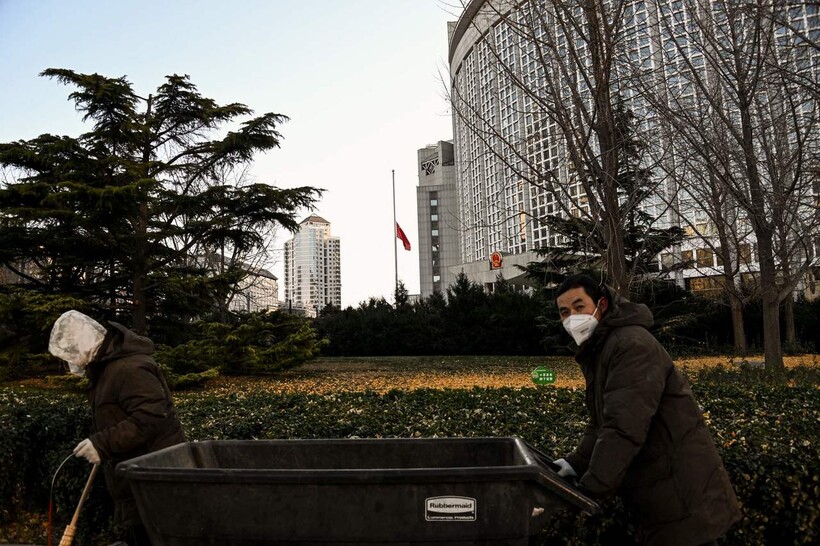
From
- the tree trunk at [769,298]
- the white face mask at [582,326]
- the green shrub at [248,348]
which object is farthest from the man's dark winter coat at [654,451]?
the green shrub at [248,348]

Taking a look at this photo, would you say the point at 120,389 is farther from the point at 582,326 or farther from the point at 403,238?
the point at 403,238

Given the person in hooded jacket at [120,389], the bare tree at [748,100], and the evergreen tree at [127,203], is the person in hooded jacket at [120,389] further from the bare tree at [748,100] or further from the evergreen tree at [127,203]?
the evergreen tree at [127,203]

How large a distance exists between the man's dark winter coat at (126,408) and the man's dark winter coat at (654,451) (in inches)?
85.8

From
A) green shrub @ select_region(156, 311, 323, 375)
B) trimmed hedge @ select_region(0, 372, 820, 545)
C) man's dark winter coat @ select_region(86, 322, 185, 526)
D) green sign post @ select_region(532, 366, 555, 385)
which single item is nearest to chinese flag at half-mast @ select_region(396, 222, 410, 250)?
green shrub @ select_region(156, 311, 323, 375)

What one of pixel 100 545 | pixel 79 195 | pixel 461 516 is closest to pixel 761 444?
pixel 461 516

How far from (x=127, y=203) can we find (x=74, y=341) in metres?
10.8

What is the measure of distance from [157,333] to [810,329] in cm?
2303

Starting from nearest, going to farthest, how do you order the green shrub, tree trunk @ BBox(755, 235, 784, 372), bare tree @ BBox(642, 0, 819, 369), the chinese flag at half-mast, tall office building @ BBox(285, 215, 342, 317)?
1. bare tree @ BBox(642, 0, 819, 369)
2. tree trunk @ BBox(755, 235, 784, 372)
3. the green shrub
4. the chinese flag at half-mast
5. tall office building @ BBox(285, 215, 342, 317)

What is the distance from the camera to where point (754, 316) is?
23625 mm

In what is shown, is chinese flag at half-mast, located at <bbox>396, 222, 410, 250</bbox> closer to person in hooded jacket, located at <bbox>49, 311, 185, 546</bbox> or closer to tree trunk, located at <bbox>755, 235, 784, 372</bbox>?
tree trunk, located at <bbox>755, 235, 784, 372</bbox>

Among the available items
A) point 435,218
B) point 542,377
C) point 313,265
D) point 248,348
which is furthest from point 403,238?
point 435,218

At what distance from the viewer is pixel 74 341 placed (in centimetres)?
328

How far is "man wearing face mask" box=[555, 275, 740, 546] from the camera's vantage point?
247 cm

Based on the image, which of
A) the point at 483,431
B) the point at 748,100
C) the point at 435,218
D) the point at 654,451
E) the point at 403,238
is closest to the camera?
the point at 654,451
